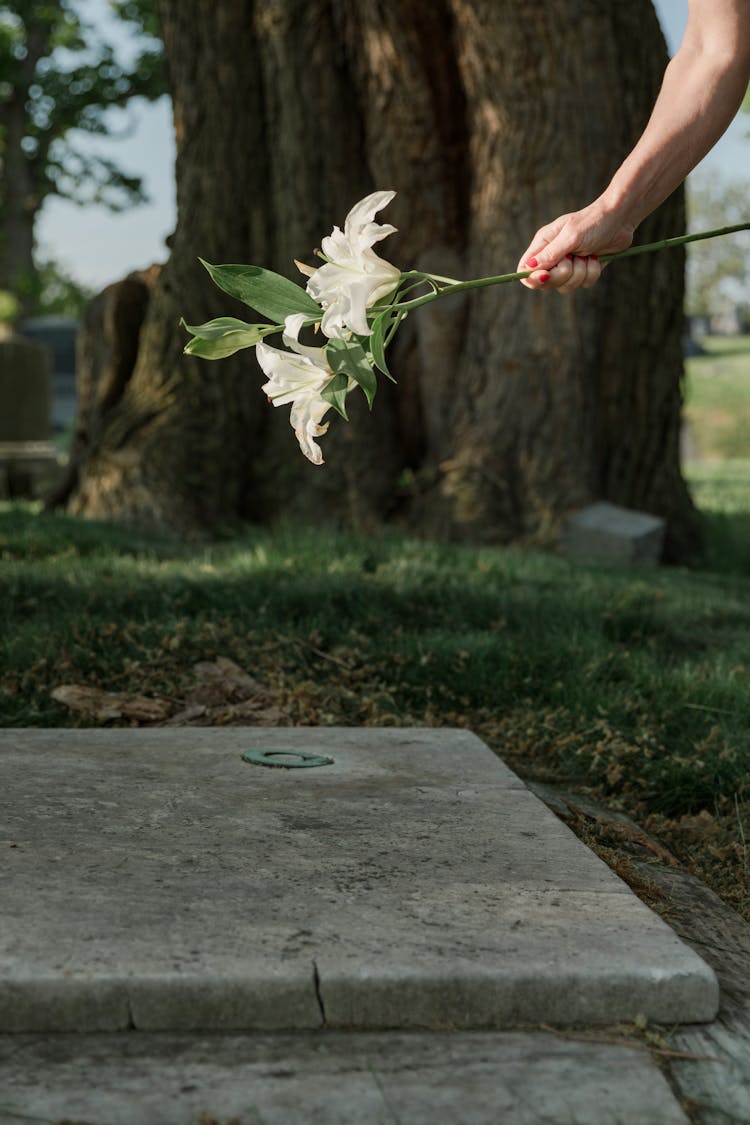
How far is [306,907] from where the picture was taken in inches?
75.9

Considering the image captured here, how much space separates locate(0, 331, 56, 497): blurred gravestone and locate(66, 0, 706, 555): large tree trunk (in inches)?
159

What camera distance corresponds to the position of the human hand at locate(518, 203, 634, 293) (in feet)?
6.32

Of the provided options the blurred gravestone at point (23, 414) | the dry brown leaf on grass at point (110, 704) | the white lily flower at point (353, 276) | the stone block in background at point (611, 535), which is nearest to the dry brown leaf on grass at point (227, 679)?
the dry brown leaf on grass at point (110, 704)

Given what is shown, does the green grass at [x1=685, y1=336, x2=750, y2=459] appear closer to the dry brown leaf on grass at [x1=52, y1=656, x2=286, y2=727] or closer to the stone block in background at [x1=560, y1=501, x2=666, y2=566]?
the stone block in background at [x1=560, y1=501, x2=666, y2=566]

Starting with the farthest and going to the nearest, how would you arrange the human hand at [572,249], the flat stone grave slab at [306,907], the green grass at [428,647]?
the green grass at [428,647] → the human hand at [572,249] → the flat stone grave slab at [306,907]

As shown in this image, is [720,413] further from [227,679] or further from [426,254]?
[227,679]

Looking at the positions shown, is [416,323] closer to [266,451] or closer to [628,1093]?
[266,451]

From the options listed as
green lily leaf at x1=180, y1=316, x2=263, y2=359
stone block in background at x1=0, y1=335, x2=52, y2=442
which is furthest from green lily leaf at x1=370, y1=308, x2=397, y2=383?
stone block in background at x1=0, y1=335, x2=52, y2=442

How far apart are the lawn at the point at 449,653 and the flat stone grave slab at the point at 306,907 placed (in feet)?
2.28

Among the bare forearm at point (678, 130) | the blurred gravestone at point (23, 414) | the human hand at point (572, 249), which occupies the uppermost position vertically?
the bare forearm at point (678, 130)

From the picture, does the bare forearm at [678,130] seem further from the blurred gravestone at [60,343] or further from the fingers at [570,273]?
the blurred gravestone at [60,343]

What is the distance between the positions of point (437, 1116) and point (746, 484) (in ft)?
35.7

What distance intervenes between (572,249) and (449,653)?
6.84 feet

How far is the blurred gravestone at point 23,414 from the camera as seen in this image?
10.1 meters
